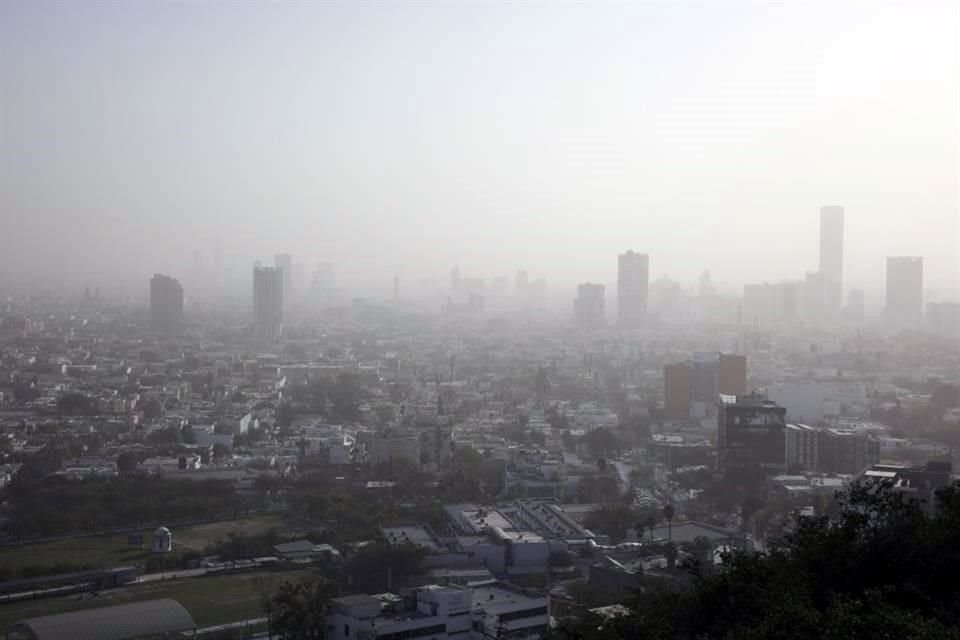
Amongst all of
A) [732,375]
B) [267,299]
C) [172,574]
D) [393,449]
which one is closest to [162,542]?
[172,574]

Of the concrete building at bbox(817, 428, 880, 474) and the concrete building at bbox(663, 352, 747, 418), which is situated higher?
the concrete building at bbox(663, 352, 747, 418)

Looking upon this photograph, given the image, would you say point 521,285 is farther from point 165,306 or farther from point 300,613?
point 300,613

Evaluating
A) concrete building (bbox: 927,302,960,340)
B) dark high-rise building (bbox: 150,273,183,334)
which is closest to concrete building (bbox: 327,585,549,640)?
dark high-rise building (bbox: 150,273,183,334)

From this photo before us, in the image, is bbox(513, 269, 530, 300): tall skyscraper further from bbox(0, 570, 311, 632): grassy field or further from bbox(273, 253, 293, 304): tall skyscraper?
bbox(0, 570, 311, 632): grassy field

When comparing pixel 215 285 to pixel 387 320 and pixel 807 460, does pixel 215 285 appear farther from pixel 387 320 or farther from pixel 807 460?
pixel 807 460

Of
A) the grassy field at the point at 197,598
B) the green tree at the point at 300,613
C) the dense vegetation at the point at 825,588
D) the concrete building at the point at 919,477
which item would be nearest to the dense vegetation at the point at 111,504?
the grassy field at the point at 197,598

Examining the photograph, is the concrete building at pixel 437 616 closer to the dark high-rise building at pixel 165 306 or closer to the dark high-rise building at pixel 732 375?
the dark high-rise building at pixel 732 375
